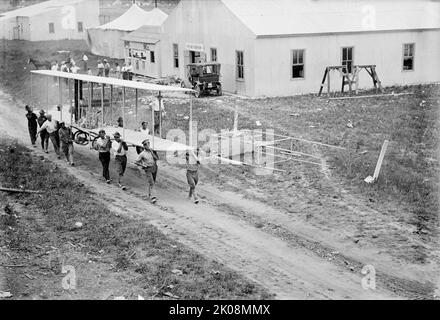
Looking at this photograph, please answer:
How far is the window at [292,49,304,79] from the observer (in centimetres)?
3032

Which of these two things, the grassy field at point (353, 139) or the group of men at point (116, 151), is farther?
the group of men at point (116, 151)

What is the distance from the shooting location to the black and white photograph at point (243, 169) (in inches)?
446

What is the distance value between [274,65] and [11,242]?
63.2 feet

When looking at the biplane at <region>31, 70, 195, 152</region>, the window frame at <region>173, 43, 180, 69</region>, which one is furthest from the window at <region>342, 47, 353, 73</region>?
the biplane at <region>31, 70, 195, 152</region>

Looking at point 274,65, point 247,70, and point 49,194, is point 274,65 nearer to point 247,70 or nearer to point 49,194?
point 247,70

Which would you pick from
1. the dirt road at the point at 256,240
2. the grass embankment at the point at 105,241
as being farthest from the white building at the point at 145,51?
the grass embankment at the point at 105,241

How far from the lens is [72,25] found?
5600 centimetres

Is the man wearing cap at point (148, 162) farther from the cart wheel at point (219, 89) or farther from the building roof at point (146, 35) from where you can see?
the building roof at point (146, 35)

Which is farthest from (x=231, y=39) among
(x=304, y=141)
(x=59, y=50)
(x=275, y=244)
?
(x=59, y=50)

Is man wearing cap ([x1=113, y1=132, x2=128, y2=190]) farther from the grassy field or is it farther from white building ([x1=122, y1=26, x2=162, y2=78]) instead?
white building ([x1=122, y1=26, x2=162, y2=78])

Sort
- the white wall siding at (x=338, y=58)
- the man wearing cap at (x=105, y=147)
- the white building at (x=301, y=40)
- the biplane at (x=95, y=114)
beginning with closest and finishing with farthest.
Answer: the man wearing cap at (x=105, y=147) → the biplane at (x=95, y=114) → the white wall siding at (x=338, y=58) → the white building at (x=301, y=40)

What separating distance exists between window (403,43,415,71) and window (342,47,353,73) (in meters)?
3.58

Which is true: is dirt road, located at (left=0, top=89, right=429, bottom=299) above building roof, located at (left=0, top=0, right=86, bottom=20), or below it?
below

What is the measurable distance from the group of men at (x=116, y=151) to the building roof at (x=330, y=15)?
11.8 meters
